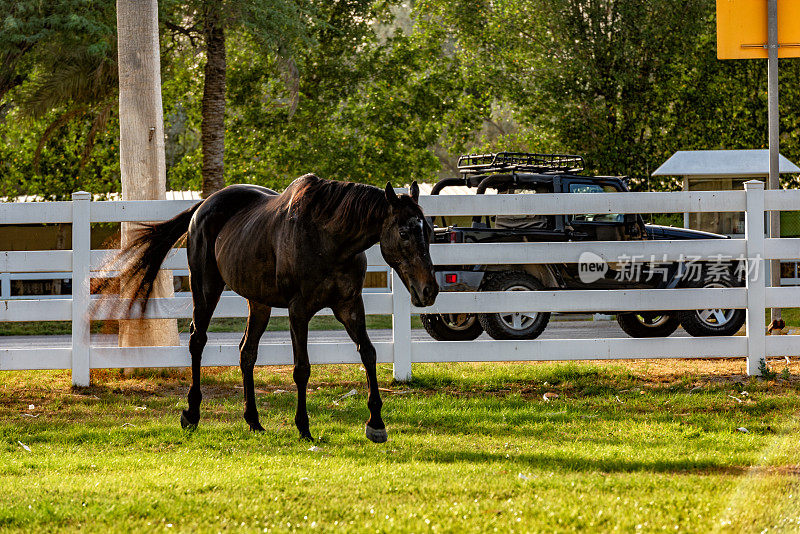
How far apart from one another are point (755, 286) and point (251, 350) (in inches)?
188

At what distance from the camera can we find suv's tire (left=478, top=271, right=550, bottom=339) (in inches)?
444

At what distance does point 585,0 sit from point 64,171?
14.3m

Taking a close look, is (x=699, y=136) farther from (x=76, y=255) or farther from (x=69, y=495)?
(x=69, y=495)

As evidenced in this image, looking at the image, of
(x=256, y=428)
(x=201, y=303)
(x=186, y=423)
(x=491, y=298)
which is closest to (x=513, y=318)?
(x=491, y=298)

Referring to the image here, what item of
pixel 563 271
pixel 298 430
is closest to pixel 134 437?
pixel 298 430

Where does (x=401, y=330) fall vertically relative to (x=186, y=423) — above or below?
above

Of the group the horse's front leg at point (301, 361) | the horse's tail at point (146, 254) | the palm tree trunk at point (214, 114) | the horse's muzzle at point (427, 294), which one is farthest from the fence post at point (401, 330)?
the palm tree trunk at point (214, 114)

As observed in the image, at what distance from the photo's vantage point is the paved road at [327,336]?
45.7 feet

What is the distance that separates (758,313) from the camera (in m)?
9.01

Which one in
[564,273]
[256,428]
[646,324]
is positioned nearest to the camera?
[256,428]

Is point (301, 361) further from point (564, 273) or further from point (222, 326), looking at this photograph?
point (222, 326)

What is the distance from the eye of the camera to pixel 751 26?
10.6m

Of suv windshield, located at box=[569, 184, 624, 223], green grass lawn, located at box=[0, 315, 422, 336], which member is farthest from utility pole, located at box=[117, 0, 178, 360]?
green grass lawn, located at box=[0, 315, 422, 336]

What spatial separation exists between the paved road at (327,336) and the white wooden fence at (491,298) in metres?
4.33
